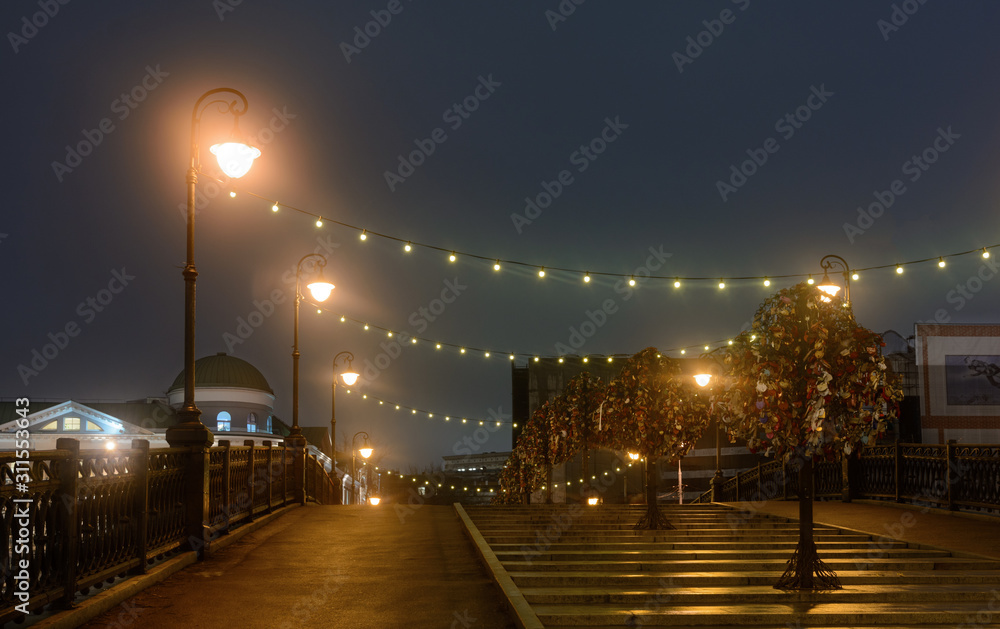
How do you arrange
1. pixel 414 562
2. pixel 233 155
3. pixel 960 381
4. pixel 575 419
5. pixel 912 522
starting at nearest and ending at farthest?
pixel 414 562 → pixel 233 155 → pixel 912 522 → pixel 575 419 → pixel 960 381

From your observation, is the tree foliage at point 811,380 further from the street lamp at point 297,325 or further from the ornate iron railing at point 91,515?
the street lamp at point 297,325

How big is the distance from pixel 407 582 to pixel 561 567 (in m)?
1.80

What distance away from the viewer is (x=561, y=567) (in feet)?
34.0

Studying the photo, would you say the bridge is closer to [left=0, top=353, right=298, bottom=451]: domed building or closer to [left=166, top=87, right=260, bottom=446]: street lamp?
[left=166, top=87, right=260, bottom=446]: street lamp

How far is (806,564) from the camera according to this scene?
8820mm

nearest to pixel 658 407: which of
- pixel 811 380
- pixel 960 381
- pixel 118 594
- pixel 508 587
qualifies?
pixel 811 380

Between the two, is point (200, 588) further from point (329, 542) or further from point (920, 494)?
point (920, 494)

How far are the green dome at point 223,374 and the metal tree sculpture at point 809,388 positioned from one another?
68.7 metres

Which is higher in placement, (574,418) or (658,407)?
(658,407)

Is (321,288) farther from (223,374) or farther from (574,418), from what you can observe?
(223,374)

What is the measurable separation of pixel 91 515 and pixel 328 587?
261cm

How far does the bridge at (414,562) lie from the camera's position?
288 inches

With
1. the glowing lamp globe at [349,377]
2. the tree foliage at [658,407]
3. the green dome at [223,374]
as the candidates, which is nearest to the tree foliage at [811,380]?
the tree foliage at [658,407]

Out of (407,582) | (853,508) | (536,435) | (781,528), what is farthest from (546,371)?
(407,582)
